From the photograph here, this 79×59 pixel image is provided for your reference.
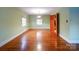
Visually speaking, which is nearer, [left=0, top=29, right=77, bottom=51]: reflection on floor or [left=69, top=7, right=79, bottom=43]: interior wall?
[left=0, top=29, right=77, bottom=51]: reflection on floor

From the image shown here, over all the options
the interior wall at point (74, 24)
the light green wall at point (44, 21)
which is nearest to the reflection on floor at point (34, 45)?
the interior wall at point (74, 24)

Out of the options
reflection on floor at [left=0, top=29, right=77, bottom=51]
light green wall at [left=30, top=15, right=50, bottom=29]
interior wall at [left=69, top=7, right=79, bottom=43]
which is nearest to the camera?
reflection on floor at [left=0, top=29, right=77, bottom=51]

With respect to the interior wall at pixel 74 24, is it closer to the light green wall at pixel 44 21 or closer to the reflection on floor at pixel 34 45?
the reflection on floor at pixel 34 45

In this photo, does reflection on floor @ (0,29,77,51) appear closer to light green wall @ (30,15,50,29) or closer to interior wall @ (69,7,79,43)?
interior wall @ (69,7,79,43)

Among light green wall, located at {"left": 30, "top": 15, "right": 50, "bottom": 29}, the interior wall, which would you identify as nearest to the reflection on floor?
the interior wall

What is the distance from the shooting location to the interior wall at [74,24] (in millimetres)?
4711

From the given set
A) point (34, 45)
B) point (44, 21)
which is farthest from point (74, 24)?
point (44, 21)

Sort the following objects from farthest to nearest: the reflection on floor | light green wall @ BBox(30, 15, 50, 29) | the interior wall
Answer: light green wall @ BBox(30, 15, 50, 29) → the interior wall → the reflection on floor

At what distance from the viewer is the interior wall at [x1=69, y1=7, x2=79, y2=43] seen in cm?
471
